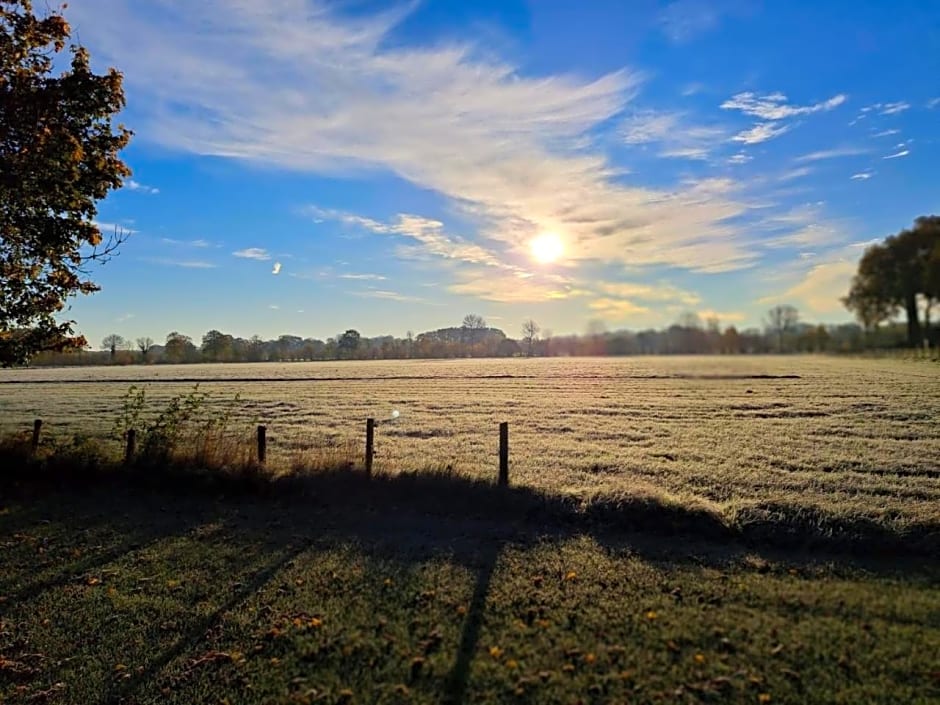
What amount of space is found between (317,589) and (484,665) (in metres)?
2.70

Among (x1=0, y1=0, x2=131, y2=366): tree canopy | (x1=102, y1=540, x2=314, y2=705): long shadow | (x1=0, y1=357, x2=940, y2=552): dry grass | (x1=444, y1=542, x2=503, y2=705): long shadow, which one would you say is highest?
(x1=0, y1=0, x2=131, y2=366): tree canopy

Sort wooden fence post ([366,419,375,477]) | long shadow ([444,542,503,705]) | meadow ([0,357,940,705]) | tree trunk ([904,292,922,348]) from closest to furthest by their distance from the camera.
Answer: long shadow ([444,542,503,705]), meadow ([0,357,940,705]), tree trunk ([904,292,922,348]), wooden fence post ([366,419,375,477])

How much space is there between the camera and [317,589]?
7.06 metres

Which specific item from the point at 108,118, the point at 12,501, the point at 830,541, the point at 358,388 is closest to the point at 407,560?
the point at 830,541

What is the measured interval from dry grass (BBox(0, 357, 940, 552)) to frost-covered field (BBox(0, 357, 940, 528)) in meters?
0.05

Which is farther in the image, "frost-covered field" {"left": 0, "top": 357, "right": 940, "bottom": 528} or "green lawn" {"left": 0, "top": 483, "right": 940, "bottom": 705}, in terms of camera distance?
"frost-covered field" {"left": 0, "top": 357, "right": 940, "bottom": 528}

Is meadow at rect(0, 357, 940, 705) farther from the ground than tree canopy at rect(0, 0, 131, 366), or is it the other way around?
tree canopy at rect(0, 0, 131, 366)

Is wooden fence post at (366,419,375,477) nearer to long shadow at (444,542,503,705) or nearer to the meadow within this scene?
A: the meadow

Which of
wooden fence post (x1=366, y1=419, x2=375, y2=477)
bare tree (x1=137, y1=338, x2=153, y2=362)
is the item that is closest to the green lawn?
wooden fence post (x1=366, y1=419, x2=375, y2=477)

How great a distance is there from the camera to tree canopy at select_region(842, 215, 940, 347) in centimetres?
587

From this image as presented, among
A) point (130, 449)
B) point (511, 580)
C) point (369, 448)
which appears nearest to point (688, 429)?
point (369, 448)

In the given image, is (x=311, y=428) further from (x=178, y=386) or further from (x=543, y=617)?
(x=178, y=386)

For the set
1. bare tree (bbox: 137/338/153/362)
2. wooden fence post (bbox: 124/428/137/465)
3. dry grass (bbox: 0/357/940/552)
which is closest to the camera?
dry grass (bbox: 0/357/940/552)

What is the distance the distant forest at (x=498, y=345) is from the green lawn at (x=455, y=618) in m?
2.76
